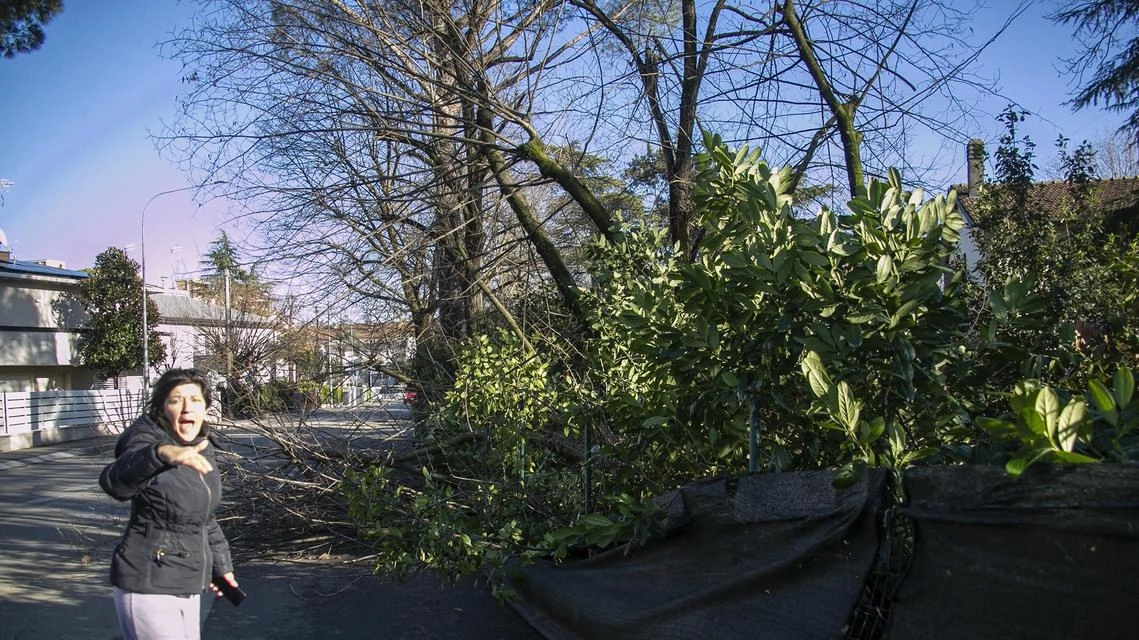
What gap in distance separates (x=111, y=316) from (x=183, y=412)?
2971 cm

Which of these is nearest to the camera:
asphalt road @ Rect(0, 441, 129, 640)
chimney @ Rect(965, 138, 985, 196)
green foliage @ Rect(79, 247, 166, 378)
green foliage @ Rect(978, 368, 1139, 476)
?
green foliage @ Rect(978, 368, 1139, 476)

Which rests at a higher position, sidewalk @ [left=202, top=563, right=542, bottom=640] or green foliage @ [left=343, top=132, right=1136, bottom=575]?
green foliage @ [left=343, top=132, right=1136, bottom=575]

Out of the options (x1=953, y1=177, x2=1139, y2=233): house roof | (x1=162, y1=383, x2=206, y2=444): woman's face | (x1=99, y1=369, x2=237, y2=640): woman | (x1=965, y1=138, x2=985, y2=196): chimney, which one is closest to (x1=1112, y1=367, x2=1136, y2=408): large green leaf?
(x1=953, y1=177, x2=1139, y2=233): house roof

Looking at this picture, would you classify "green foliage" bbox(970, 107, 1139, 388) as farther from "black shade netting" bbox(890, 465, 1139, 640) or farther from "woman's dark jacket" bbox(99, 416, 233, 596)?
"woman's dark jacket" bbox(99, 416, 233, 596)

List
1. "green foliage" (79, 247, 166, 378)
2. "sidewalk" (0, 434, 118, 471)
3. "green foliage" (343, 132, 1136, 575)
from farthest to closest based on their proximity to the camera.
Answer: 1. "green foliage" (79, 247, 166, 378)
2. "sidewalk" (0, 434, 118, 471)
3. "green foliage" (343, 132, 1136, 575)

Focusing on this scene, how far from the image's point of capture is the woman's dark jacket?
3.62 meters

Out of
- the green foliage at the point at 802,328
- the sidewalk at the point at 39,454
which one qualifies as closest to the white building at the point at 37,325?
the sidewalk at the point at 39,454

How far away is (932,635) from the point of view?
2742mm

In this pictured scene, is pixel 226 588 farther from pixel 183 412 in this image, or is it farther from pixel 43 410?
pixel 43 410

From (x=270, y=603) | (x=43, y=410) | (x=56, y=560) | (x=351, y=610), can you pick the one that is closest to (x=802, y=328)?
(x=351, y=610)

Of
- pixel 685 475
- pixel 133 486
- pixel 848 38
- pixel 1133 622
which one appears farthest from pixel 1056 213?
pixel 133 486

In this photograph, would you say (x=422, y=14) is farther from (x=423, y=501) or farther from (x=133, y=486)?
(x=133, y=486)

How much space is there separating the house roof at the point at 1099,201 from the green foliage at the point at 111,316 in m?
27.2

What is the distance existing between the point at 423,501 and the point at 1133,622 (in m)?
4.00
